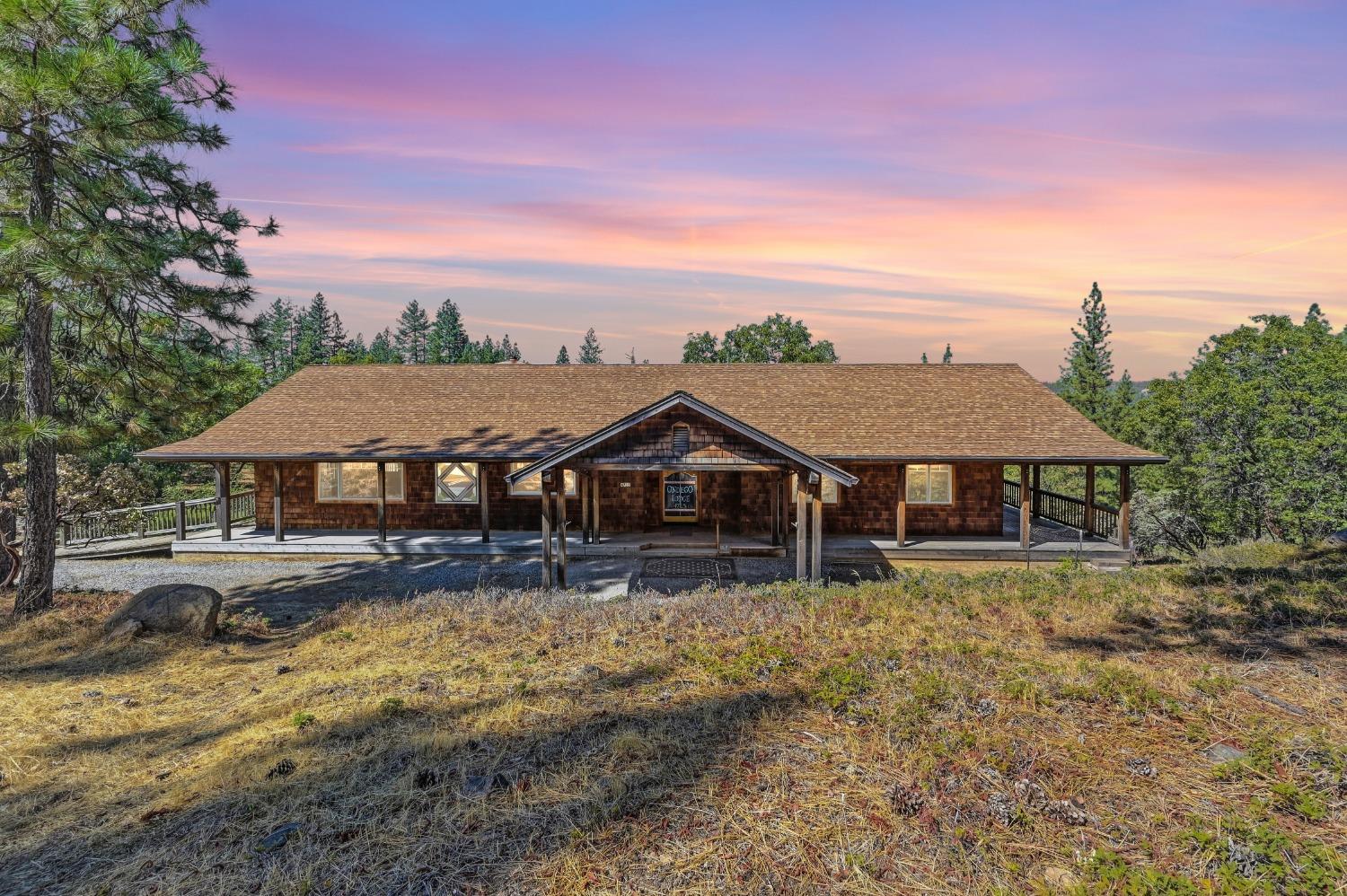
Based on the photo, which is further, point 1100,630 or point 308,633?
point 308,633

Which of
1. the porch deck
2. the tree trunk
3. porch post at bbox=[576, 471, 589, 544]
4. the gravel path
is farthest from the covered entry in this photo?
the tree trunk

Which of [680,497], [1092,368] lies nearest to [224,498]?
Result: [680,497]

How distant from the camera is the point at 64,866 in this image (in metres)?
4.86

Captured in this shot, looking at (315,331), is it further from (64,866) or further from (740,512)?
(64,866)

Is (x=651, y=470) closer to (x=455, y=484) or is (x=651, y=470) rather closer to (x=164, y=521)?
(x=455, y=484)

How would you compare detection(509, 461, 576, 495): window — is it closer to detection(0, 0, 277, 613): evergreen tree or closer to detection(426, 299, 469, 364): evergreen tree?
detection(0, 0, 277, 613): evergreen tree

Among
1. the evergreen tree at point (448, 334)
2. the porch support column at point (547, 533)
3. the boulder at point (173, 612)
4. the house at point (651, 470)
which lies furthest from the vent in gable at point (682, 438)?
the evergreen tree at point (448, 334)

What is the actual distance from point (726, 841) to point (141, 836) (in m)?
4.37

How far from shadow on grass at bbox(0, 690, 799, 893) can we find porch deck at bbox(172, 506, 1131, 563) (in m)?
11.0

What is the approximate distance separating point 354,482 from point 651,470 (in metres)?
9.10

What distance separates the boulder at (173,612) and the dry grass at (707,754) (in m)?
0.42

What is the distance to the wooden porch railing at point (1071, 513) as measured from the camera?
66.7 feet

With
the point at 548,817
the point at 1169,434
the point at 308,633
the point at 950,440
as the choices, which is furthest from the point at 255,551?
the point at 1169,434

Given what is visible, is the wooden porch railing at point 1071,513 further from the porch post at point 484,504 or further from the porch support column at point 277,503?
the porch support column at point 277,503
